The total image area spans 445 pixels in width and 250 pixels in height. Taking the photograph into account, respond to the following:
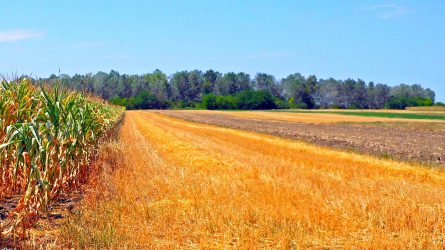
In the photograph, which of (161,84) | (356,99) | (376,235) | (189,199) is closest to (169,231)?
(189,199)

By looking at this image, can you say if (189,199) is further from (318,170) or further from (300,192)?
(318,170)

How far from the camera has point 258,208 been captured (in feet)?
27.7

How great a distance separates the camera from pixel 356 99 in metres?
172

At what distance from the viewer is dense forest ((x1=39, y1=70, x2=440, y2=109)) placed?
470 feet

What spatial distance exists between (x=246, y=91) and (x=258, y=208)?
14173cm

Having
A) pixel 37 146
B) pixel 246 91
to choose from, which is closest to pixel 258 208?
pixel 37 146

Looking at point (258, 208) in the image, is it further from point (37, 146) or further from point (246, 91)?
point (246, 91)

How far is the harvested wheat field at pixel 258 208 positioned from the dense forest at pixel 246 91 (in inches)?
5006

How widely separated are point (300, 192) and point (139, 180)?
3.84 m

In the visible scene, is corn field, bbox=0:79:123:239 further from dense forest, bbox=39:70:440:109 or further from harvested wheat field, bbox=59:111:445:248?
dense forest, bbox=39:70:440:109

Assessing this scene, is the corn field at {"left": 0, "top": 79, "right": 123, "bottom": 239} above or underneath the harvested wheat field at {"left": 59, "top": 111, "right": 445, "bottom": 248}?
above

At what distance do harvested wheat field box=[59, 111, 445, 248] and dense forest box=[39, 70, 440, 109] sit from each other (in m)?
127

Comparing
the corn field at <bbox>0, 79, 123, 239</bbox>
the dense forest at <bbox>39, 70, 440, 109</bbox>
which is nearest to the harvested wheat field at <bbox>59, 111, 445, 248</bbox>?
the corn field at <bbox>0, 79, 123, 239</bbox>

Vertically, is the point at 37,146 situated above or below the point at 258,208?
above
